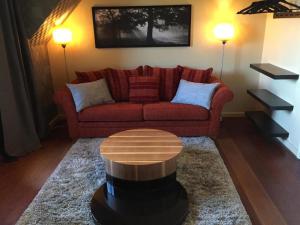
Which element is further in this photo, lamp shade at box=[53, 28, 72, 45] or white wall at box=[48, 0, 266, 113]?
white wall at box=[48, 0, 266, 113]

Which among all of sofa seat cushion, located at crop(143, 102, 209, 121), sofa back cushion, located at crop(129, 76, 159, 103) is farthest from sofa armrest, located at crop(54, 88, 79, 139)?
sofa seat cushion, located at crop(143, 102, 209, 121)

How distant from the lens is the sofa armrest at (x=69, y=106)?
3.40 meters

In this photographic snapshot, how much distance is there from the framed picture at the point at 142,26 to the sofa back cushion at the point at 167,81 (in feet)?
1.55

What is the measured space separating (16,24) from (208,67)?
2767 millimetres

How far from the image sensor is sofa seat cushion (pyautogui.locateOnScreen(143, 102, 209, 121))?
3.42 m

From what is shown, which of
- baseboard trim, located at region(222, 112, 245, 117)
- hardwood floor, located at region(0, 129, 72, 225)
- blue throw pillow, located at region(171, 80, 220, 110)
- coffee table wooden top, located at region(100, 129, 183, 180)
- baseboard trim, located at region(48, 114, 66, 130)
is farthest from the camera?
baseboard trim, located at region(222, 112, 245, 117)

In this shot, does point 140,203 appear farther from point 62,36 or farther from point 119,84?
point 62,36

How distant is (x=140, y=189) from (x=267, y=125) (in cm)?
215

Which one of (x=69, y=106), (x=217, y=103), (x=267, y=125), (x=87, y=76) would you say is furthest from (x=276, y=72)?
(x=69, y=106)

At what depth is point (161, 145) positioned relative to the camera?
246 centimetres

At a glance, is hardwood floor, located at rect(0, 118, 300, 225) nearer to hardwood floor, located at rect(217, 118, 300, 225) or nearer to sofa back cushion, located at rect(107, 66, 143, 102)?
hardwood floor, located at rect(217, 118, 300, 225)

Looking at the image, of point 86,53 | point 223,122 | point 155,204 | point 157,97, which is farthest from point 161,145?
point 86,53

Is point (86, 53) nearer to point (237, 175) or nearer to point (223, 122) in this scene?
point (223, 122)

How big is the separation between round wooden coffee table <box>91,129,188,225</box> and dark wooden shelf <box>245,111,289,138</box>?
1.56m
